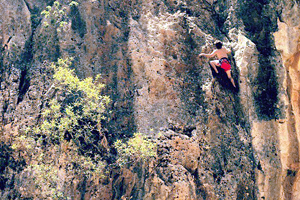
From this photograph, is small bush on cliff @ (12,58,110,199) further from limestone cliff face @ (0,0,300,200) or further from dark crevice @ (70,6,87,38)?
dark crevice @ (70,6,87,38)

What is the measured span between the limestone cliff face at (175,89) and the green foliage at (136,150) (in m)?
0.25

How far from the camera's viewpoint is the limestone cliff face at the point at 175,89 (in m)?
11.1

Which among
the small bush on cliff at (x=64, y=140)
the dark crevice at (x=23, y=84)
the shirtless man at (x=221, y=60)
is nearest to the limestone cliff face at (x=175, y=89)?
the dark crevice at (x=23, y=84)

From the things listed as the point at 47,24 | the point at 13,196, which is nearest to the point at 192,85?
the point at 47,24

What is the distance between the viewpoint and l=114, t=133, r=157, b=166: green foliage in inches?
431

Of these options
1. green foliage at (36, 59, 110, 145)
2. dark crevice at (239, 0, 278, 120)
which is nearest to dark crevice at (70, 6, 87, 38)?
green foliage at (36, 59, 110, 145)

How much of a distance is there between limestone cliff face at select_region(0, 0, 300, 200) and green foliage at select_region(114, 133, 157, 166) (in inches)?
9.8

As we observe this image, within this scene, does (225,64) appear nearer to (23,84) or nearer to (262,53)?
(262,53)

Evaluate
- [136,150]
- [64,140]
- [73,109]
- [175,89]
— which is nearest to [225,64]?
[175,89]

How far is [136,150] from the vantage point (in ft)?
36.2

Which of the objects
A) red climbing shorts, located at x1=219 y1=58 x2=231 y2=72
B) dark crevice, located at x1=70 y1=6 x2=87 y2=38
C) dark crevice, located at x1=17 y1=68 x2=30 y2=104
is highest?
dark crevice, located at x1=70 y1=6 x2=87 y2=38

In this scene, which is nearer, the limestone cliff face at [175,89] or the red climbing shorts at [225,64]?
the limestone cliff face at [175,89]

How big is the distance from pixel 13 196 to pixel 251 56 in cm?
822

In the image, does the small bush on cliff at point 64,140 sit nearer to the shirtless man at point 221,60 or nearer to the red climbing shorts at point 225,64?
the shirtless man at point 221,60
